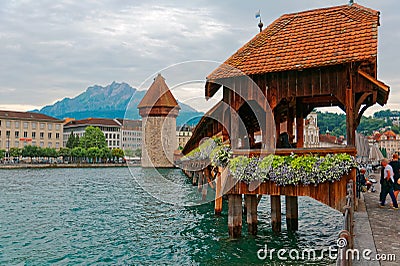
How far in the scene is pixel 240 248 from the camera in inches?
430

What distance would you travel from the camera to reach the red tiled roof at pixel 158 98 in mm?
58844

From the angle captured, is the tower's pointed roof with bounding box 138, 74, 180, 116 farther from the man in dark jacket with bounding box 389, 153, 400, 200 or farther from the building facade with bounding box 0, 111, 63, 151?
the man in dark jacket with bounding box 389, 153, 400, 200

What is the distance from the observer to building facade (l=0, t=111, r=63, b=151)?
9250 centimetres

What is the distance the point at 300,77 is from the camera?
958 centimetres

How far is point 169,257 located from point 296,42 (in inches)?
241

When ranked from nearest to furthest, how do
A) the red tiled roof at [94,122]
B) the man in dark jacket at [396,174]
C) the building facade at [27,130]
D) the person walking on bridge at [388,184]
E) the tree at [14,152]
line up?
the person walking on bridge at [388,184]
the man in dark jacket at [396,174]
the tree at [14,152]
the building facade at [27,130]
the red tiled roof at [94,122]

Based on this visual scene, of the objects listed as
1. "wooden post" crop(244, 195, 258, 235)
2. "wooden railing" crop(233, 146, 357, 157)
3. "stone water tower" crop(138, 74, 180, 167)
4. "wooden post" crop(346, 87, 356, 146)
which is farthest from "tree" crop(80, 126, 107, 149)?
"wooden post" crop(346, 87, 356, 146)

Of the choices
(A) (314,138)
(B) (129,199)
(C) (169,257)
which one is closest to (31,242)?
(C) (169,257)

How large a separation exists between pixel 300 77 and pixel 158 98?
1971 inches

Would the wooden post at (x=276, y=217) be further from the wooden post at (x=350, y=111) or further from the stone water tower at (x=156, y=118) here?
the stone water tower at (x=156, y=118)

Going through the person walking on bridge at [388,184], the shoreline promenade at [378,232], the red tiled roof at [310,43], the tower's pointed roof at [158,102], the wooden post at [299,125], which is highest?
the tower's pointed roof at [158,102]

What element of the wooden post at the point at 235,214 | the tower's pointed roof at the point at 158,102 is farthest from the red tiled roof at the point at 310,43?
the tower's pointed roof at the point at 158,102

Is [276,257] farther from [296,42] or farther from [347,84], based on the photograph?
[296,42]

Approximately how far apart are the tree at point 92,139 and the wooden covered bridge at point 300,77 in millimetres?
88643
